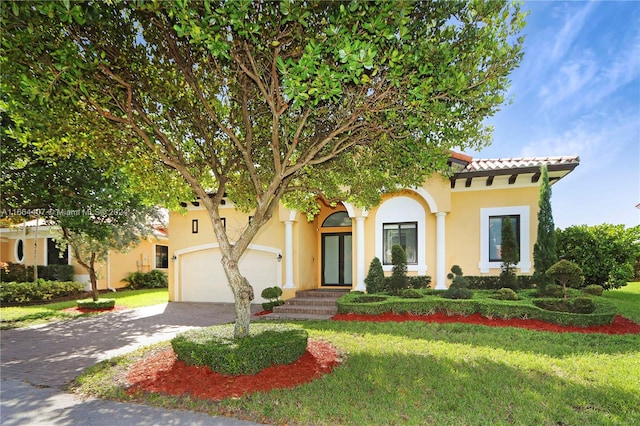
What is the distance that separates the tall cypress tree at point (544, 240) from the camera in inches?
435

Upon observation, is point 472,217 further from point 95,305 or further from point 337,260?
point 95,305

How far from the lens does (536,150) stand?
42.3 feet

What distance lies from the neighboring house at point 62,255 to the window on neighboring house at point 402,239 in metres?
13.6

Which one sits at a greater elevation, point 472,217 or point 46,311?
point 472,217

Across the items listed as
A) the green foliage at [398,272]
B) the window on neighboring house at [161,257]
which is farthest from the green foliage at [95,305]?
the green foliage at [398,272]

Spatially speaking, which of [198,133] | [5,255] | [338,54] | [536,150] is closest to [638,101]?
[536,150]

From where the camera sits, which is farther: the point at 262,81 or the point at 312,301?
the point at 312,301

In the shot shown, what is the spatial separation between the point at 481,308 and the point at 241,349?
7.06m

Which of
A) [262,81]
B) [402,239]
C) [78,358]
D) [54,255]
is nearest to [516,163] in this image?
[402,239]

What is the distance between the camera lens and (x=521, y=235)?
12.2 meters

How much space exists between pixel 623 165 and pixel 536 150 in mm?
2542

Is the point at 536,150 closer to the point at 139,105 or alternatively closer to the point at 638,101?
the point at 638,101

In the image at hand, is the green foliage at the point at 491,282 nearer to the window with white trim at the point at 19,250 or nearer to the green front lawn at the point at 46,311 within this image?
the green front lawn at the point at 46,311

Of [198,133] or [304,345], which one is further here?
[198,133]
